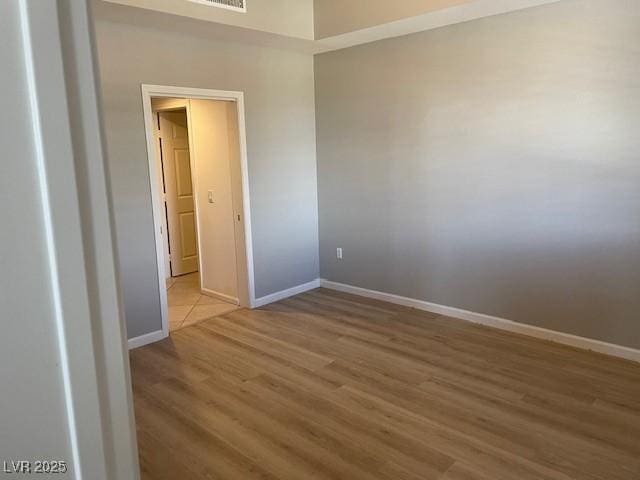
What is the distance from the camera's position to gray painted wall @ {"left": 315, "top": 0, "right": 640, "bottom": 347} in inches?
134

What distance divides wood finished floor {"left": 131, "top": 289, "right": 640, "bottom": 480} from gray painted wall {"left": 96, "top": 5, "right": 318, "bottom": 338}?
864 millimetres

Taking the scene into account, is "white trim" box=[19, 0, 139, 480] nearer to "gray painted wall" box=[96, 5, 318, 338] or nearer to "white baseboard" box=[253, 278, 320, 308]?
"gray painted wall" box=[96, 5, 318, 338]

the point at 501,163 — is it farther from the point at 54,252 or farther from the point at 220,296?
the point at 54,252

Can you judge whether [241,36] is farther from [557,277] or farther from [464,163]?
[557,277]

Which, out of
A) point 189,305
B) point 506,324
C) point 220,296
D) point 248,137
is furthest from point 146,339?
point 506,324

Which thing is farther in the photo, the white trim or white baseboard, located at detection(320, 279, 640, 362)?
white baseboard, located at detection(320, 279, 640, 362)

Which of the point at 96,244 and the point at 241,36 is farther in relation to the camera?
the point at 241,36

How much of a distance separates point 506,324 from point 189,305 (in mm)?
3205

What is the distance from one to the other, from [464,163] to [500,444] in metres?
2.41

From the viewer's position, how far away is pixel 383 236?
490cm

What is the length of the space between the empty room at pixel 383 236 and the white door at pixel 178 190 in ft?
0.20

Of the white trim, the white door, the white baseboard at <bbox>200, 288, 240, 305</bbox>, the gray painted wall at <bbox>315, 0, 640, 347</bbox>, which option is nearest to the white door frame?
the white baseboard at <bbox>200, 288, 240, 305</bbox>

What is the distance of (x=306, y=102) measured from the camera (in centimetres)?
517

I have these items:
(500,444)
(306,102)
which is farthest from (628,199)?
(306,102)
